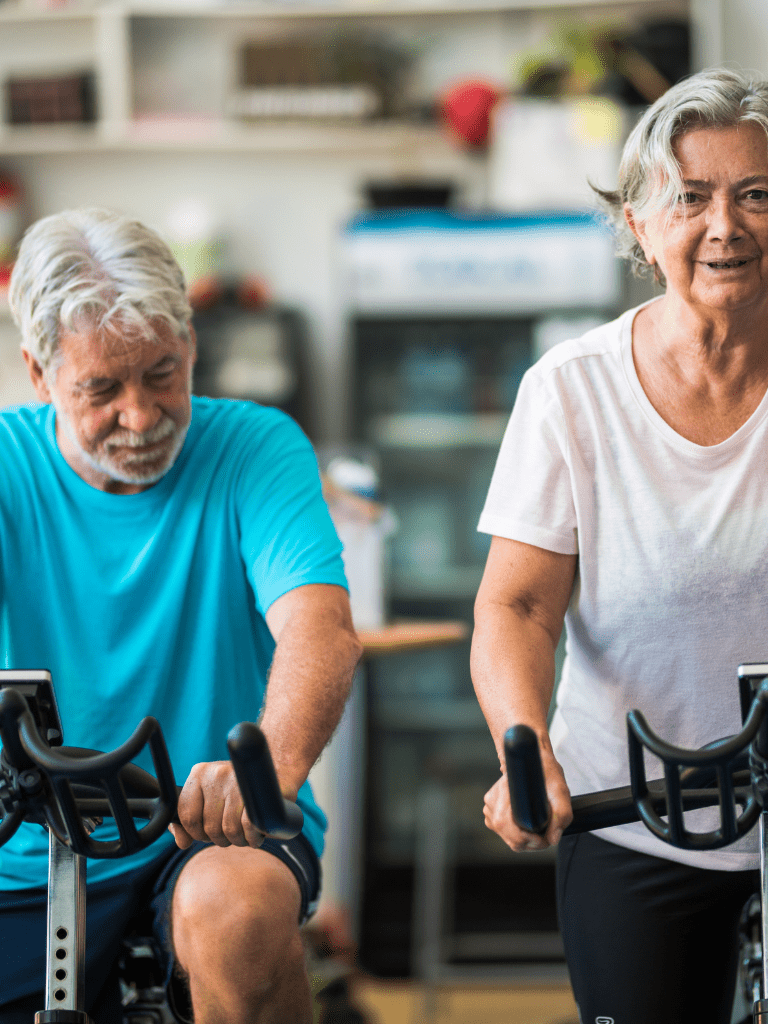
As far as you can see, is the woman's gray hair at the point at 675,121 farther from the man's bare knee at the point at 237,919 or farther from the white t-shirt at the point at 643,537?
the man's bare knee at the point at 237,919

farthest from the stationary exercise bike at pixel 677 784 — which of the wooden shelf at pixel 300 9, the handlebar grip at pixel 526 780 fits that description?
the wooden shelf at pixel 300 9

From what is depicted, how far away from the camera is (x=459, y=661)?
3949 mm

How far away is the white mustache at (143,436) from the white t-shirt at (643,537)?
40cm

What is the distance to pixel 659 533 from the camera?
4.26ft

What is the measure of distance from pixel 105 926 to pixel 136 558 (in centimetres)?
43

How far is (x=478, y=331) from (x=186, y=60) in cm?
149

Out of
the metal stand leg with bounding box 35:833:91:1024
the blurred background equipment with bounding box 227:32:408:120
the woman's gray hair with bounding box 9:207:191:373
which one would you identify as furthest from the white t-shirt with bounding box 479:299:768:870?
the blurred background equipment with bounding box 227:32:408:120

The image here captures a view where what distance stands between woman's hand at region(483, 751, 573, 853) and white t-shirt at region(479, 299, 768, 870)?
0.31m

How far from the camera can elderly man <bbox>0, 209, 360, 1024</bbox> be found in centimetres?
133

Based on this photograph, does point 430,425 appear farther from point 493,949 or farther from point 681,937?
point 681,937

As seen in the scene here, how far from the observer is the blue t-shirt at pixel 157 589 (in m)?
1.39

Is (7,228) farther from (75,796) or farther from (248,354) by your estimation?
(75,796)

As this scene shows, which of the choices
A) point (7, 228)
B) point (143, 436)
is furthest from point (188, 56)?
point (143, 436)

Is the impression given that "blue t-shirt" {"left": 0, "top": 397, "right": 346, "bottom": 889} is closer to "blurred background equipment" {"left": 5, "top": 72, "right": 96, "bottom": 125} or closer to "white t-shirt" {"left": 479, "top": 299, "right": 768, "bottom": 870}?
"white t-shirt" {"left": 479, "top": 299, "right": 768, "bottom": 870}
